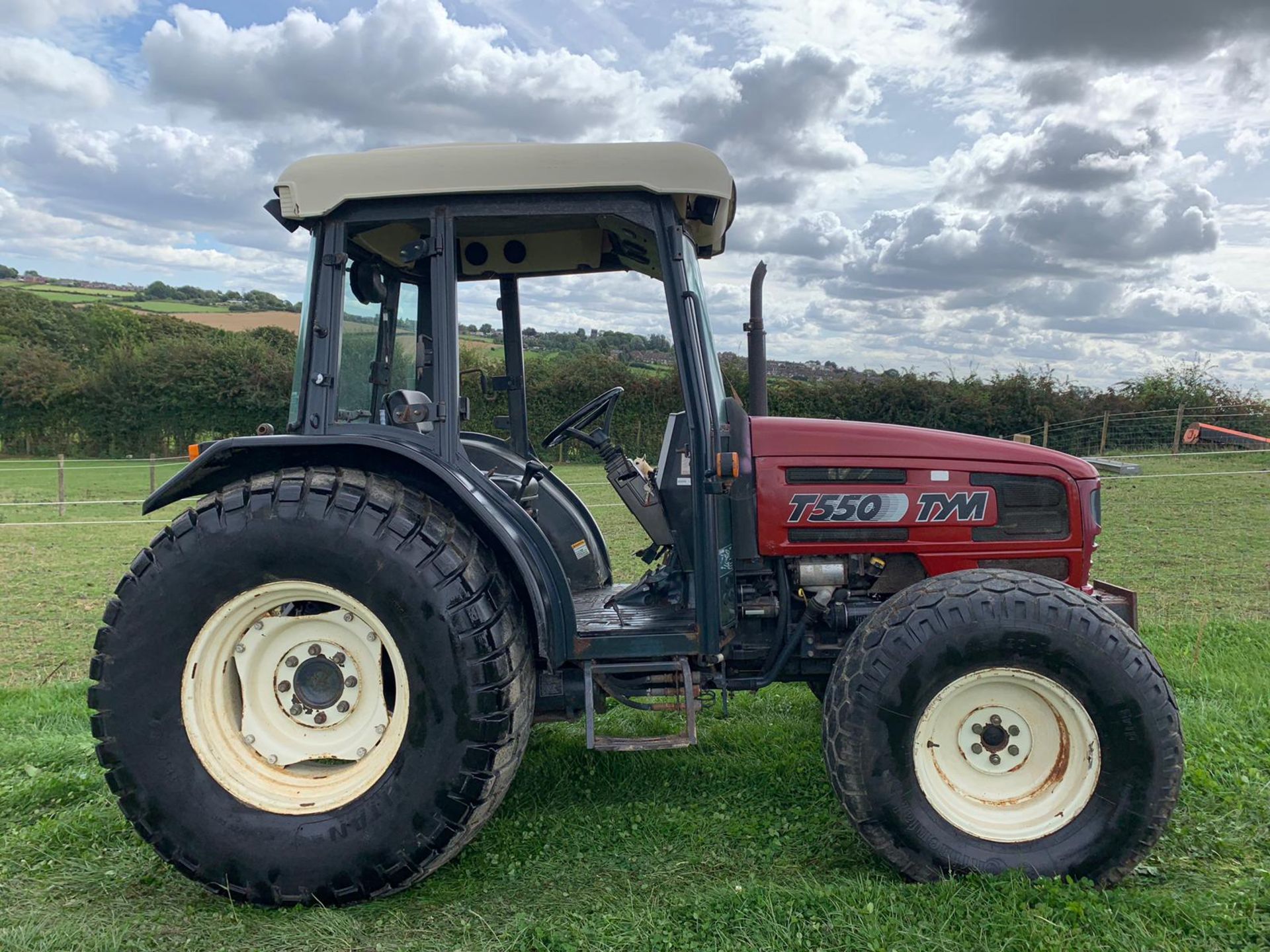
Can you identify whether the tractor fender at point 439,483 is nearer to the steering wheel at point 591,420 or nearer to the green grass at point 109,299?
the steering wheel at point 591,420

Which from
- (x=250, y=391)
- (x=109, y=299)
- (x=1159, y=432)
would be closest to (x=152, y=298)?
(x=109, y=299)

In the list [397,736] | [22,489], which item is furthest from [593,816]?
[22,489]

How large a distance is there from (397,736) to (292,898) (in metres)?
0.58

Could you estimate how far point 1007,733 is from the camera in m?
2.81

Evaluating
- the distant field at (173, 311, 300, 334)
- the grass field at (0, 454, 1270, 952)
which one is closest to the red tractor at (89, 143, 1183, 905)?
the grass field at (0, 454, 1270, 952)

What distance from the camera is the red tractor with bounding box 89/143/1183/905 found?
2678 millimetres

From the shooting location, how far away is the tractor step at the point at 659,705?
2.86 meters

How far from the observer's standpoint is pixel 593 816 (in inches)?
127

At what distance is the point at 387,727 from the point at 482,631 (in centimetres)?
50

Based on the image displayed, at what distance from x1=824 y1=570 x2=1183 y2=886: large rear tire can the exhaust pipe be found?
1090 millimetres

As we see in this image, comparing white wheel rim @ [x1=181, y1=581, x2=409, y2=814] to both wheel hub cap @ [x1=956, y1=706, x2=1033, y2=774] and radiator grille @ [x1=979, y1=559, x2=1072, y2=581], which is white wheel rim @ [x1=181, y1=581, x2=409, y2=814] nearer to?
wheel hub cap @ [x1=956, y1=706, x2=1033, y2=774]

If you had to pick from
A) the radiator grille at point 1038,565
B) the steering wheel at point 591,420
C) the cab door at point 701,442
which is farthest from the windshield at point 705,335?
the radiator grille at point 1038,565

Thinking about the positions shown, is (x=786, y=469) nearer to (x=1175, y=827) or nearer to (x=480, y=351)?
(x=480, y=351)

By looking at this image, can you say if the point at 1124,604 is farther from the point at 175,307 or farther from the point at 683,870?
the point at 175,307
